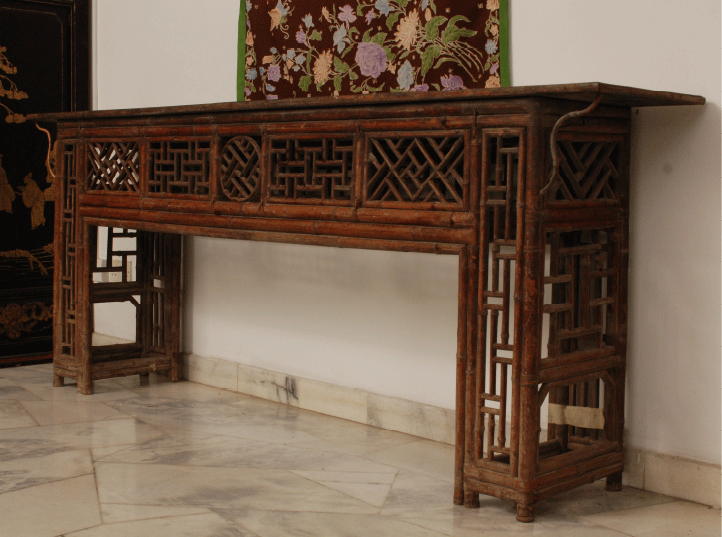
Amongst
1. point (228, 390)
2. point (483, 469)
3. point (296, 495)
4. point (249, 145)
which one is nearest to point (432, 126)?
point (249, 145)

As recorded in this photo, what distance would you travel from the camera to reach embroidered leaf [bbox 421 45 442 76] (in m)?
3.57

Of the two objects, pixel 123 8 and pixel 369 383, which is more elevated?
pixel 123 8

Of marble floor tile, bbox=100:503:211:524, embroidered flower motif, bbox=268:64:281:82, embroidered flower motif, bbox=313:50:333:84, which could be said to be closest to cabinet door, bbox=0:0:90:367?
embroidered flower motif, bbox=268:64:281:82

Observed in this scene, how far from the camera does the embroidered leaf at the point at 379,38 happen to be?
375 cm

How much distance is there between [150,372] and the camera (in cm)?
484

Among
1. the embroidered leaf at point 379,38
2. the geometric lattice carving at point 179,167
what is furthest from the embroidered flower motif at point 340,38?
the geometric lattice carving at point 179,167

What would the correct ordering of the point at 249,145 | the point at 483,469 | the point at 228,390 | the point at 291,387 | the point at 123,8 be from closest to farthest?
the point at 483,469, the point at 249,145, the point at 291,387, the point at 228,390, the point at 123,8

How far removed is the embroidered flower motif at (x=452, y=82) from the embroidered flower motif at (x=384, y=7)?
403mm

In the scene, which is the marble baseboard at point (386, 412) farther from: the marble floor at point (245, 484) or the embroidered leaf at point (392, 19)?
the embroidered leaf at point (392, 19)

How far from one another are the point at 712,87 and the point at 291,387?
230 cm

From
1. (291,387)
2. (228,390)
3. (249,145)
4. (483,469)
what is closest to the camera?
(483,469)

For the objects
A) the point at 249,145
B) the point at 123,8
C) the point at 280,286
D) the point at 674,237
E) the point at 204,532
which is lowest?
the point at 204,532

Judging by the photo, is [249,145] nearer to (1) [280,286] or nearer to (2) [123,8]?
(1) [280,286]

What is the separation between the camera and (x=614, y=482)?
3.11m
